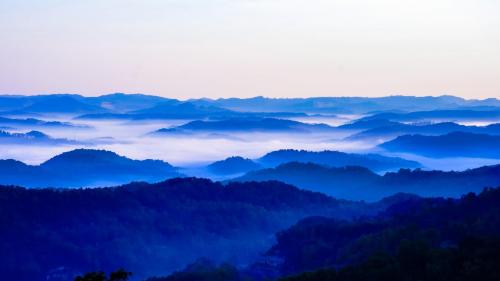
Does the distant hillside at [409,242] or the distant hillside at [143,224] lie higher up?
the distant hillside at [409,242]

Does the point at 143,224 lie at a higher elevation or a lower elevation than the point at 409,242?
lower

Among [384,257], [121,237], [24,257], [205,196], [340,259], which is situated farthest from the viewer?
[205,196]

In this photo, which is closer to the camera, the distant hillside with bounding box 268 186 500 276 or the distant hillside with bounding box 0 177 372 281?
the distant hillside with bounding box 268 186 500 276

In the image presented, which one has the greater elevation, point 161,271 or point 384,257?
point 384,257

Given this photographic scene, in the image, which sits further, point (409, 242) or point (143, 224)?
point (143, 224)

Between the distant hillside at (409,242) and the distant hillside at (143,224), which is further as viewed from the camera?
the distant hillside at (143,224)

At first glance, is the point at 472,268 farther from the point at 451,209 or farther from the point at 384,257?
the point at 451,209

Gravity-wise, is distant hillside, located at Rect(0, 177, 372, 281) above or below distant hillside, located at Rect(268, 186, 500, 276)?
below

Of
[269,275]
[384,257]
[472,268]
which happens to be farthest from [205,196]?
[472,268]
